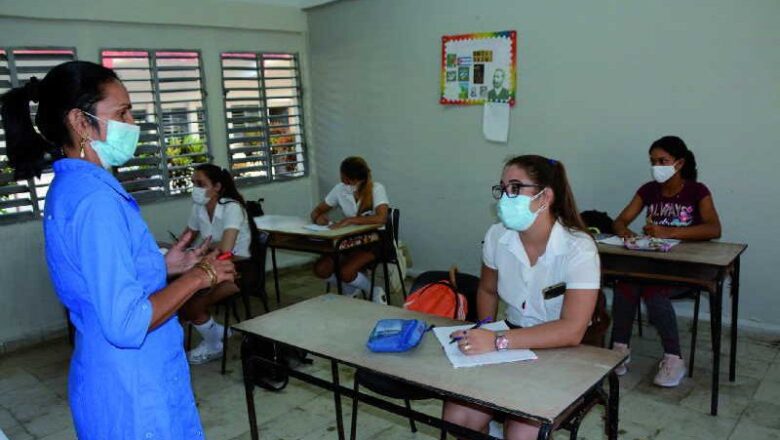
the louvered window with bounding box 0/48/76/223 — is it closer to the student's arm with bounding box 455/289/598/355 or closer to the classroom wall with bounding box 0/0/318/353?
→ the classroom wall with bounding box 0/0/318/353

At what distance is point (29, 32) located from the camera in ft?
14.4

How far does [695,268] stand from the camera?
9.90ft

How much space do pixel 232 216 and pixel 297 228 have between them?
654mm

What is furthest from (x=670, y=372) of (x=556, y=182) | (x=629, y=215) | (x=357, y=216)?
(x=357, y=216)

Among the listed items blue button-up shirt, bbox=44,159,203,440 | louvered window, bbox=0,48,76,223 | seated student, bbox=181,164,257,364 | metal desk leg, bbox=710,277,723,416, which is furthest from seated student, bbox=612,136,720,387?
louvered window, bbox=0,48,76,223

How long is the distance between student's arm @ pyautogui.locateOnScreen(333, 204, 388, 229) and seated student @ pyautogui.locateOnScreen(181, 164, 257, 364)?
782 millimetres

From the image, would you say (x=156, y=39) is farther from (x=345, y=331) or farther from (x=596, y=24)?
(x=345, y=331)

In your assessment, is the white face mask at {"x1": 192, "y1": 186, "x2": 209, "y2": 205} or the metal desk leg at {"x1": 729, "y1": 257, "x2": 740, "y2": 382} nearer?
the metal desk leg at {"x1": 729, "y1": 257, "x2": 740, "y2": 382}

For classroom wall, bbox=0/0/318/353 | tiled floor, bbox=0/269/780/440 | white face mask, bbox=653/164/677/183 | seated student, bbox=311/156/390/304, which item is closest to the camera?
tiled floor, bbox=0/269/780/440

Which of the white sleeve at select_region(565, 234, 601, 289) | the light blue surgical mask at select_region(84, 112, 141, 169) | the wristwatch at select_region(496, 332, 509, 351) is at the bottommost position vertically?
the wristwatch at select_region(496, 332, 509, 351)

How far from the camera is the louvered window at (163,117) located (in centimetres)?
501

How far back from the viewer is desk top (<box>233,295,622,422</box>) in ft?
5.30

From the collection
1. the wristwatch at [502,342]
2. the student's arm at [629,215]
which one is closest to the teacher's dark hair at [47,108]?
the wristwatch at [502,342]

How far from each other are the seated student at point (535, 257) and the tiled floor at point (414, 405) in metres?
0.91
